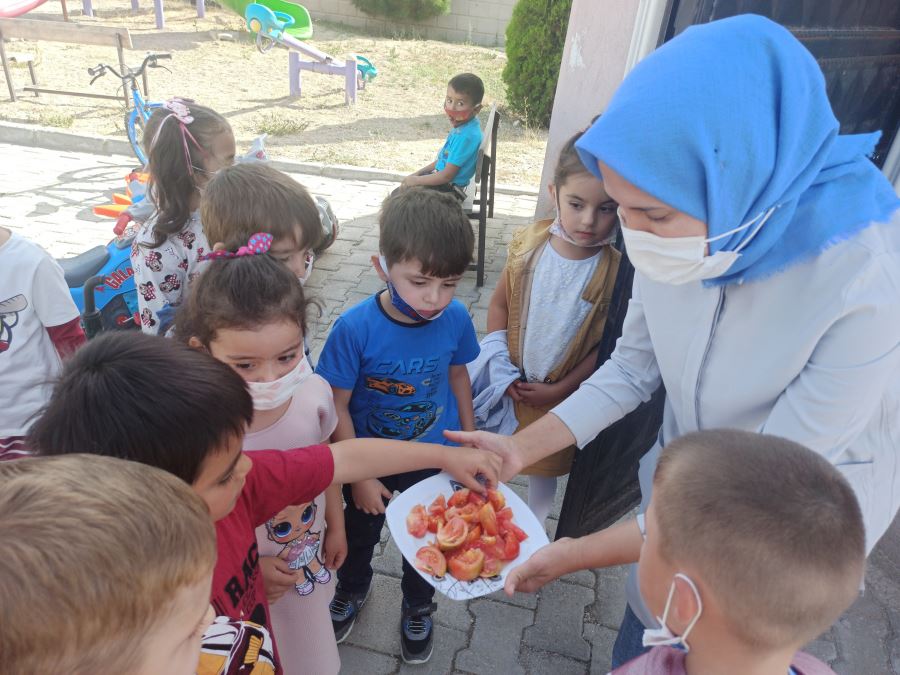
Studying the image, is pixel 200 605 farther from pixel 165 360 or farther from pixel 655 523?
pixel 655 523

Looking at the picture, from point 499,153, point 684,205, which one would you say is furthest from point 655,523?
point 499,153

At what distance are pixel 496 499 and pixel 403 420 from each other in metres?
0.50

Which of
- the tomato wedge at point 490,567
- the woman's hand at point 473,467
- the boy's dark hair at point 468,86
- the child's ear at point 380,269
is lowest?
the tomato wedge at point 490,567

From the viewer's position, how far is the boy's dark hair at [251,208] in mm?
2453

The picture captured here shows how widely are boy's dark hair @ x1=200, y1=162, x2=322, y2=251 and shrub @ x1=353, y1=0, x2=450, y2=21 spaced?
15.8m

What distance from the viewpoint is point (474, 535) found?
1.87 meters

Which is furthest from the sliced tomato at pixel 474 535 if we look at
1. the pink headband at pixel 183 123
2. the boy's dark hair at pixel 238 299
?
the pink headband at pixel 183 123

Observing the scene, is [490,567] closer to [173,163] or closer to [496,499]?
[496,499]

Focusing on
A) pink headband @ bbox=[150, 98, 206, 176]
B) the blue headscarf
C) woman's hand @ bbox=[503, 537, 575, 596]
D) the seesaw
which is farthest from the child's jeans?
the seesaw

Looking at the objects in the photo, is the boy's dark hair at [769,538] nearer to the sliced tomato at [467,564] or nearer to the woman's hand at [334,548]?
the sliced tomato at [467,564]

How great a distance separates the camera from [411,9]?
54.2ft

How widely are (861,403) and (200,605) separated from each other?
1.34m

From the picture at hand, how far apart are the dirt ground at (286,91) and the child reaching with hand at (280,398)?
6976mm

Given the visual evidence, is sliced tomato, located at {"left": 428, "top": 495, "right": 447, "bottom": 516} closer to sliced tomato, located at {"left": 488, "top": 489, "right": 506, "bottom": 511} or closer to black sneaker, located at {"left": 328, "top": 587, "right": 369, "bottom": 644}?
sliced tomato, located at {"left": 488, "top": 489, "right": 506, "bottom": 511}
